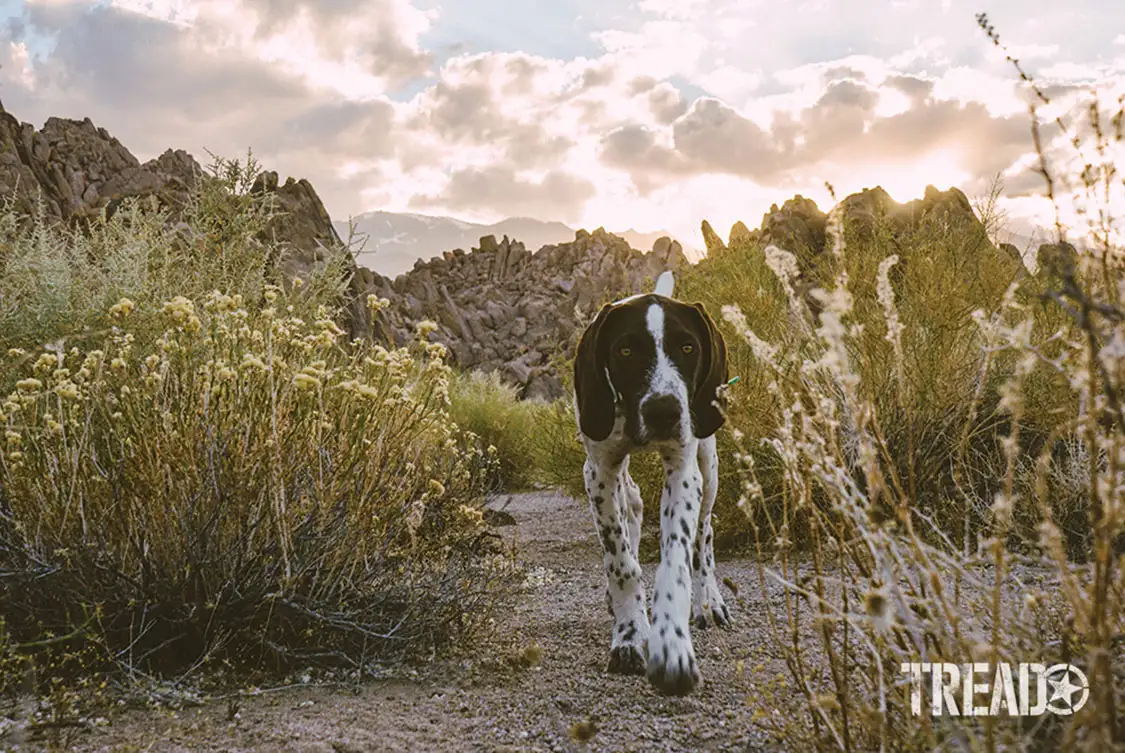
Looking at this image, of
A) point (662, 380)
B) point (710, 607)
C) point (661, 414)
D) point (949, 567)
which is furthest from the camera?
point (710, 607)

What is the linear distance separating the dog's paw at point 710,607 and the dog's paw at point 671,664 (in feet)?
3.59

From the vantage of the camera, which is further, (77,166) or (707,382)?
(77,166)

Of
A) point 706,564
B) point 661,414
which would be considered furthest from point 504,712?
point 706,564

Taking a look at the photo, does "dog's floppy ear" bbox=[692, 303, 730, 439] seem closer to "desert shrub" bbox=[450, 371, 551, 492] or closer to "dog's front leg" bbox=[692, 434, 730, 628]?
"dog's front leg" bbox=[692, 434, 730, 628]

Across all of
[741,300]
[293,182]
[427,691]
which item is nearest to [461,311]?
[293,182]

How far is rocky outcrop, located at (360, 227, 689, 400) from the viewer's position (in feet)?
210

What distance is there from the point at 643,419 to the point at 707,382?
16.9 inches

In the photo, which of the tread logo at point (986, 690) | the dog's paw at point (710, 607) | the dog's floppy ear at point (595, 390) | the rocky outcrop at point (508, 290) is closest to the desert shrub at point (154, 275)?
the dog's floppy ear at point (595, 390)

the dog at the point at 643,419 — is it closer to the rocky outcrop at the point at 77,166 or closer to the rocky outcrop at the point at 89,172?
the rocky outcrop at the point at 89,172

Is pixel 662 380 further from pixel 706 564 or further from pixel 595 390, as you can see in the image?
pixel 706 564

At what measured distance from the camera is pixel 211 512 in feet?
10.5

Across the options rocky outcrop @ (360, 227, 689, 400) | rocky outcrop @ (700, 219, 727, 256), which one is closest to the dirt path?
rocky outcrop @ (700, 219, 727, 256)

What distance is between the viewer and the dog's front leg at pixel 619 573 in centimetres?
364

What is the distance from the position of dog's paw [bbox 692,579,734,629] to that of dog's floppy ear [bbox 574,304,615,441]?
1160mm
